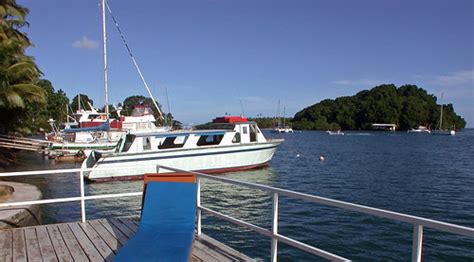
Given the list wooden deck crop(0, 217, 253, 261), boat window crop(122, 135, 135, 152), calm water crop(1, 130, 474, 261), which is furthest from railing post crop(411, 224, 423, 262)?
boat window crop(122, 135, 135, 152)

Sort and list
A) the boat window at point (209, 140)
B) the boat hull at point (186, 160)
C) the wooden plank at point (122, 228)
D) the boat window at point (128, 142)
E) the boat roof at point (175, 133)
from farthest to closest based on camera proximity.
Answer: the boat window at point (209, 140) < the boat window at point (128, 142) < the boat roof at point (175, 133) < the boat hull at point (186, 160) < the wooden plank at point (122, 228)

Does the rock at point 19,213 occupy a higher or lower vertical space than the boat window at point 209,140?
lower

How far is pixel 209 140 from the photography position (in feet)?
69.5

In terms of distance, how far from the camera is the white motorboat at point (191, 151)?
18547 millimetres

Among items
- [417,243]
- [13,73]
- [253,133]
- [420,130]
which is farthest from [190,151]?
[420,130]

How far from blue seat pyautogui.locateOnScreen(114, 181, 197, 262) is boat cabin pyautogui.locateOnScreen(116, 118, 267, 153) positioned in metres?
14.0

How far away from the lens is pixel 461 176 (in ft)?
73.0

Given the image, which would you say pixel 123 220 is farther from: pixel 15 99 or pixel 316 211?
pixel 15 99

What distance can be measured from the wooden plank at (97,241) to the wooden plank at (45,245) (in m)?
0.54

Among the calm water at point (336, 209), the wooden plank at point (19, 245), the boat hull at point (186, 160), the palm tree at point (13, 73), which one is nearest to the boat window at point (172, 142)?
the boat hull at point (186, 160)

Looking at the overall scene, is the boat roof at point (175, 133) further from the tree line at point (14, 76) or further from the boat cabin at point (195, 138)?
the tree line at point (14, 76)

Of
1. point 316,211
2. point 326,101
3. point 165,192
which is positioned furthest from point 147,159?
point 326,101

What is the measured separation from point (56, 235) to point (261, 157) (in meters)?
17.5

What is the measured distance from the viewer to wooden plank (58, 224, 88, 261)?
480 centimetres
